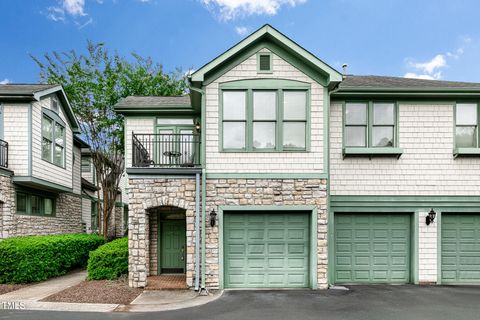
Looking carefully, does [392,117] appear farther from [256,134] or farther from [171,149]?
[171,149]

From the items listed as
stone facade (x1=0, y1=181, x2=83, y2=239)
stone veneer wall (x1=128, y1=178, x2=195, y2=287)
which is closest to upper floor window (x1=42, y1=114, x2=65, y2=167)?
stone facade (x1=0, y1=181, x2=83, y2=239)

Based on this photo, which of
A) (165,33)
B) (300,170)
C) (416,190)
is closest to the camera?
(300,170)

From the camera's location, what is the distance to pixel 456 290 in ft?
33.4

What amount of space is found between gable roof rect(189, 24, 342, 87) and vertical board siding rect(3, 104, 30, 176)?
789 centimetres

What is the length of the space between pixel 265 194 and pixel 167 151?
4049 mm

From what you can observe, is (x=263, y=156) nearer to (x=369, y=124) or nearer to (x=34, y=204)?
(x=369, y=124)

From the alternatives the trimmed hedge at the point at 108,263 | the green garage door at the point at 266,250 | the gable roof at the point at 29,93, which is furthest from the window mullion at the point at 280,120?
the gable roof at the point at 29,93

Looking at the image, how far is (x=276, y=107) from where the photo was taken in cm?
1030

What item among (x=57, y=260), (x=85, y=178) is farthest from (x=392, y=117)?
(x=85, y=178)

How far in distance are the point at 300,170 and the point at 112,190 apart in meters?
15.5

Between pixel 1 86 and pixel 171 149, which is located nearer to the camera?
pixel 171 149

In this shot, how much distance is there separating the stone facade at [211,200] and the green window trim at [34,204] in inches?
264

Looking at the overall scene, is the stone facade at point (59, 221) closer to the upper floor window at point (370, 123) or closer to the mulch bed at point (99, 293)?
the mulch bed at point (99, 293)

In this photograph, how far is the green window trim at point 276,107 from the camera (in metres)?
10.2
